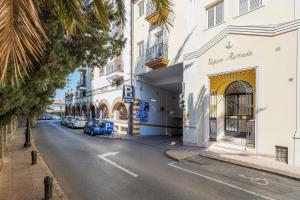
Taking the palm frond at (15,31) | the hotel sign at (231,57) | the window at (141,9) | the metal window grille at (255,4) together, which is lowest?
the palm frond at (15,31)

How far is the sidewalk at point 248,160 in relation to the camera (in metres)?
8.36

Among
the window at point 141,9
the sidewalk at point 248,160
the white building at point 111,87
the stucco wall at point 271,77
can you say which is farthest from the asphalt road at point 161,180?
the window at point 141,9

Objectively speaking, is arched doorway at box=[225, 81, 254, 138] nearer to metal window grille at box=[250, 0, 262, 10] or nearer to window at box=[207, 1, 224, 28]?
window at box=[207, 1, 224, 28]

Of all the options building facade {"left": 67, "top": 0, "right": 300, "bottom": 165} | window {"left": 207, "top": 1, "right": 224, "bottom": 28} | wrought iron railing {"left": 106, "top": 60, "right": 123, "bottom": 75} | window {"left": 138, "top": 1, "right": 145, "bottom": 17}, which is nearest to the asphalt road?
building facade {"left": 67, "top": 0, "right": 300, "bottom": 165}

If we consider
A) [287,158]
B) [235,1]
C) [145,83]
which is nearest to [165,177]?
[287,158]

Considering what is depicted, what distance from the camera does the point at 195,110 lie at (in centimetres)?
1384

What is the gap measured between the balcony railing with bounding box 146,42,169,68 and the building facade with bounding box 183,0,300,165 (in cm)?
227

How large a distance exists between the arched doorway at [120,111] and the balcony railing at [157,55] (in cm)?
699

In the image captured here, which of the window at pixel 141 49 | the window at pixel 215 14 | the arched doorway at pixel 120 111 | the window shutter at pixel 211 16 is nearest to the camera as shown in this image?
the window at pixel 215 14

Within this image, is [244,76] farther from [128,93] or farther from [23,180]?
[23,180]

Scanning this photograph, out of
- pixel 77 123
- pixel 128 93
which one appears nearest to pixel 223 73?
pixel 128 93

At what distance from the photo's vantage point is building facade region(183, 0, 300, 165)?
31.3 ft

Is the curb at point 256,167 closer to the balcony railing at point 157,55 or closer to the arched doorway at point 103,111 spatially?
the balcony railing at point 157,55

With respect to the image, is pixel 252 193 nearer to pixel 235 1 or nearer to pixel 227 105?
pixel 227 105
